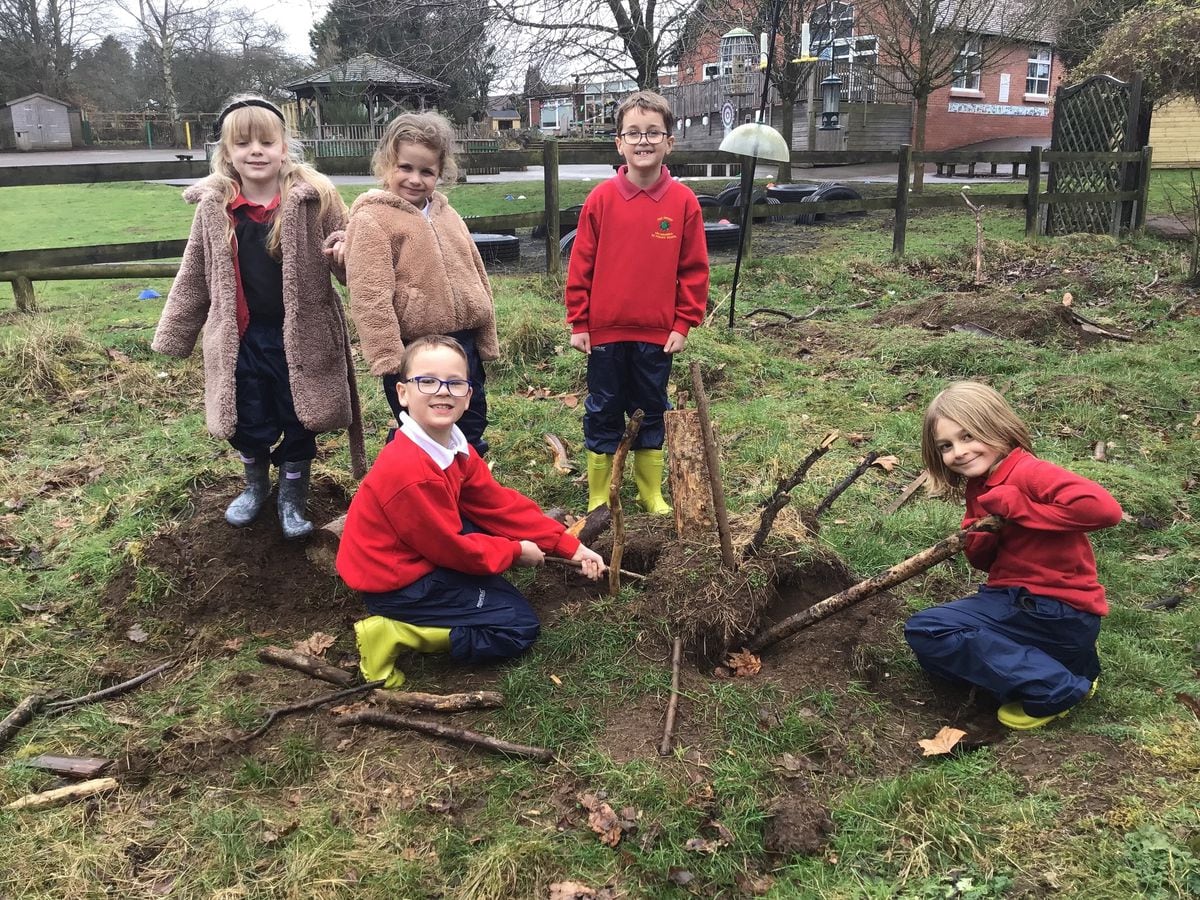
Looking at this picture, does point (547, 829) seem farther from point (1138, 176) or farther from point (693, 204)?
point (1138, 176)

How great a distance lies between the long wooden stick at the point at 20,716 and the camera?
306 cm

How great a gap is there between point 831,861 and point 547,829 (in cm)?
79

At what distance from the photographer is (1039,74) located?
34.3 meters

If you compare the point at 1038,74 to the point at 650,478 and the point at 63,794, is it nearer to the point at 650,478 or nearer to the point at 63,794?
the point at 650,478

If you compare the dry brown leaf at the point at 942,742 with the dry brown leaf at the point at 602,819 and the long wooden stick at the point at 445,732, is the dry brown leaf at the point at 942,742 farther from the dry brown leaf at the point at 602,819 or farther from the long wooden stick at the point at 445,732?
the long wooden stick at the point at 445,732

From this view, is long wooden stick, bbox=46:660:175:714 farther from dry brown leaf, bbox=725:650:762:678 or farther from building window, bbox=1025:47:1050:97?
building window, bbox=1025:47:1050:97

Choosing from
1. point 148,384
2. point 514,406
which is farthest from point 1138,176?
point 148,384

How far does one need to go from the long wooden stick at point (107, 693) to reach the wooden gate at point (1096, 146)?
14.7 meters

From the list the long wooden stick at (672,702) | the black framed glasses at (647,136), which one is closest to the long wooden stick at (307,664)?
the long wooden stick at (672,702)

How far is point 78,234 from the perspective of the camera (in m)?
14.4

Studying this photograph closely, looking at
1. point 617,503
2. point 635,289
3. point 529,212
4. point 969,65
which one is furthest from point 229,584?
point 969,65

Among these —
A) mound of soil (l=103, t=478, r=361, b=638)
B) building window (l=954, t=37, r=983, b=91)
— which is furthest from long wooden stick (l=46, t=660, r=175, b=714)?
building window (l=954, t=37, r=983, b=91)

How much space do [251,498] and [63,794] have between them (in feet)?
5.27

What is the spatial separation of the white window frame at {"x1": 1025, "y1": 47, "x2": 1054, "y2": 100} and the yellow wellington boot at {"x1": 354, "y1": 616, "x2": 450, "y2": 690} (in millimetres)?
37549
